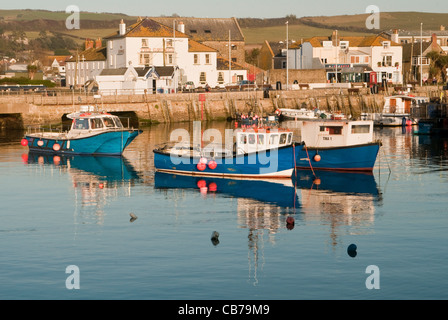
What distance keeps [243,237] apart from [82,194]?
14.7 metres

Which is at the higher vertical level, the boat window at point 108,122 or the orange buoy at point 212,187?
the boat window at point 108,122

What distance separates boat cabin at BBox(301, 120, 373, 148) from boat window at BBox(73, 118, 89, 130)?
62.0 ft

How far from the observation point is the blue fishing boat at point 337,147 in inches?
2024

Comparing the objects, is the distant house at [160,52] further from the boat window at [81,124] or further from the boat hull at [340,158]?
the boat hull at [340,158]

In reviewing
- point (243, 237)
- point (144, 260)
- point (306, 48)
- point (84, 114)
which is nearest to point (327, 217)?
point (243, 237)

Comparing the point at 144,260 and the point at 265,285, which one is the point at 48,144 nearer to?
the point at 144,260

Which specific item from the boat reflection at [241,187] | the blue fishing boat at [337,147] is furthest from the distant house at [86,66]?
→ the boat reflection at [241,187]

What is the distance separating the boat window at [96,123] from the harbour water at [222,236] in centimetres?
765

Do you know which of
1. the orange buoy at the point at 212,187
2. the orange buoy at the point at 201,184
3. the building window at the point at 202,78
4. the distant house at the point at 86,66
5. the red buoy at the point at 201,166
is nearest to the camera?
the orange buoy at the point at 212,187

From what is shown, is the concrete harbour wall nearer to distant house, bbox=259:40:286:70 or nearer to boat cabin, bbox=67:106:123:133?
boat cabin, bbox=67:106:123:133

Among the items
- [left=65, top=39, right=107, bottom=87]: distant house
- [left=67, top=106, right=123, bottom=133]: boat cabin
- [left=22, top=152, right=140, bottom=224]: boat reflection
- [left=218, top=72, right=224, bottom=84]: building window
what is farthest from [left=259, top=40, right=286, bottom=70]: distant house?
[left=22, top=152, right=140, bottom=224]: boat reflection

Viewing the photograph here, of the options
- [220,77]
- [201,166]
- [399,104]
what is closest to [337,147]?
[201,166]

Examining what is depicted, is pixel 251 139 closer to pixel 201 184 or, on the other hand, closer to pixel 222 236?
pixel 201 184

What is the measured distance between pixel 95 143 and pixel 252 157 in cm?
1807
